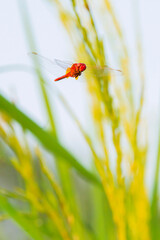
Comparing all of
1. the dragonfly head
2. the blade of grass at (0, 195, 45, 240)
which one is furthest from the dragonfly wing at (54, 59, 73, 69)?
the blade of grass at (0, 195, 45, 240)

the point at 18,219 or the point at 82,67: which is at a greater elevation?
the point at 82,67

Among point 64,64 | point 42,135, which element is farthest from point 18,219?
point 64,64

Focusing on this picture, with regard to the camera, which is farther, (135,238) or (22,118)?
(135,238)

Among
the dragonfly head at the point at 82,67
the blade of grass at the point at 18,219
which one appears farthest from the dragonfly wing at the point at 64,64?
the blade of grass at the point at 18,219

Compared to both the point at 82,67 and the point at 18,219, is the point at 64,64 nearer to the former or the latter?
the point at 82,67

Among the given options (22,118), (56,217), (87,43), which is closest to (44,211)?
(56,217)

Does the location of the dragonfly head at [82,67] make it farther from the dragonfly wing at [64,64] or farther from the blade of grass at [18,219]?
the blade of grass at [18,219]

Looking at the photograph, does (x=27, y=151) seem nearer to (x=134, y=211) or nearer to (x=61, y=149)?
(x=61, y=149)

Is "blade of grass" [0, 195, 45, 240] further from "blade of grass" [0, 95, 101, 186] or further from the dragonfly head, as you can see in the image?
the dragonfly head
